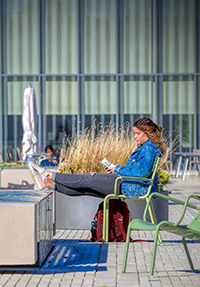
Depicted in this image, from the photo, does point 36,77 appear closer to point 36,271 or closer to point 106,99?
point 106,99

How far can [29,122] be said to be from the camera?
12859mm

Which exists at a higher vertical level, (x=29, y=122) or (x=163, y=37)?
(x=163, y=37)

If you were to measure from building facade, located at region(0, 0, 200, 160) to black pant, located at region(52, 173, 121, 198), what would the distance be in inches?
402

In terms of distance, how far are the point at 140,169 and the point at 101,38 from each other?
11.9 meters

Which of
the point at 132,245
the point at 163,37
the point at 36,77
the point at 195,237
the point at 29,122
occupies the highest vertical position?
the point at 163,37

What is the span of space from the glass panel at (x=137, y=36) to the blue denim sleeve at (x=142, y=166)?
37.7 feet

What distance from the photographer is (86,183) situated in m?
5.46

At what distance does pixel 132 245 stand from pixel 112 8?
12457 millimetres

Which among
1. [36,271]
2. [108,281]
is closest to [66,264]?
[36,271]

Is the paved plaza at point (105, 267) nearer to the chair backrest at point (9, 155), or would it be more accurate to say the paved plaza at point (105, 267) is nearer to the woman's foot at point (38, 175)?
the woman's foot at point (38, 175)

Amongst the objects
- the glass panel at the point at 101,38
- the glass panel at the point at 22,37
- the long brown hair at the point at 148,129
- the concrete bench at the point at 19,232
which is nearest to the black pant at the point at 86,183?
the long brown hair at the point at 148,129

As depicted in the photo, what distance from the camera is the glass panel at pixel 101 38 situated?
1593 centimetres

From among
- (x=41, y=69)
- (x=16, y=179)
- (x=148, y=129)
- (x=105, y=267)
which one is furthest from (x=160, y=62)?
(x=105, y=267)

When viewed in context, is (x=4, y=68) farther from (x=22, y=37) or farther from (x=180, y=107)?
(x=180, y=107)
